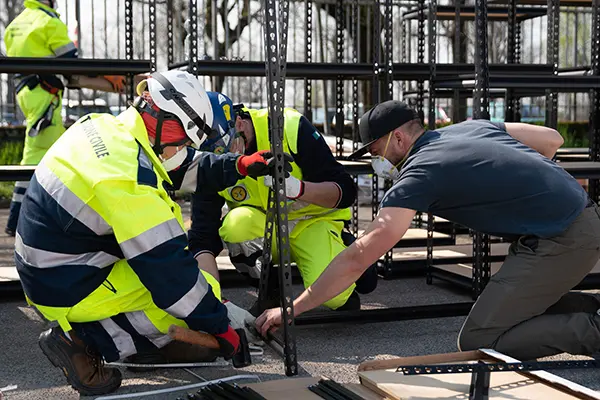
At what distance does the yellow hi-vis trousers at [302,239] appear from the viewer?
447cm

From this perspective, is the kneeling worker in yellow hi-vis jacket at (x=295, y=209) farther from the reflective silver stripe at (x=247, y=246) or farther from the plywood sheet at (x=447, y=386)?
the plywood sheet at (x=447, y=386)

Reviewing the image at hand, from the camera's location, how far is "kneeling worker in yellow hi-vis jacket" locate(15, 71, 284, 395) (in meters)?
2.96

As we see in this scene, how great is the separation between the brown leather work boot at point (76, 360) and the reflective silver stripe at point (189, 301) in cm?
42

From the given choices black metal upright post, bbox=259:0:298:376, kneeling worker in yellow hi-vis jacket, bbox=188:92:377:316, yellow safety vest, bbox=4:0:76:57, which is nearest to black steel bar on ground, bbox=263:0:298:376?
black metal upright post, bbox=259:0:298:376

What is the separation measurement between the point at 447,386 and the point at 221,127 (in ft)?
4.72

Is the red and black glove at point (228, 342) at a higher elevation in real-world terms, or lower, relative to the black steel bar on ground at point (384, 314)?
higher

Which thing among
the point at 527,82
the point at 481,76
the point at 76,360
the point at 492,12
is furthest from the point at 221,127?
the point at 492,12

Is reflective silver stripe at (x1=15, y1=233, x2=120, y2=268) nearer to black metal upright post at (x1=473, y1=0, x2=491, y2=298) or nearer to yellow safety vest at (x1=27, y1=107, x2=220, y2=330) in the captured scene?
yellow safety vest at (x1=27, y1=107, x2=220, y2=330)

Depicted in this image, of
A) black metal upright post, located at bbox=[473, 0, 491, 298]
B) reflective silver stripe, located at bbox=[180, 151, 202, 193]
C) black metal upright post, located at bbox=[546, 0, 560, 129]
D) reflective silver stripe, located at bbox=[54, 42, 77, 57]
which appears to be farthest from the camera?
black metal upright post, located at bbox=[546, 0, 560, 129]

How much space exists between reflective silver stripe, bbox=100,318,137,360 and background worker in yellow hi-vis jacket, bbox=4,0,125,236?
3.16 metres

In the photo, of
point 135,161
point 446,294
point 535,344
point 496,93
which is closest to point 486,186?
point 535,344

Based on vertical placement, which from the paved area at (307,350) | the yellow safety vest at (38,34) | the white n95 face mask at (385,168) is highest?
the yellow safety vest at (38,34)

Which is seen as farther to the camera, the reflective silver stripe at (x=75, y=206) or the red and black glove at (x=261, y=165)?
the red and black glove at (x=261, y=165)

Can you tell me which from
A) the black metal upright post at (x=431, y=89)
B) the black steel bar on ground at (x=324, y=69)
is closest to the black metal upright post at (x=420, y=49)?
the black metal upright post at (x=431, y=89)
